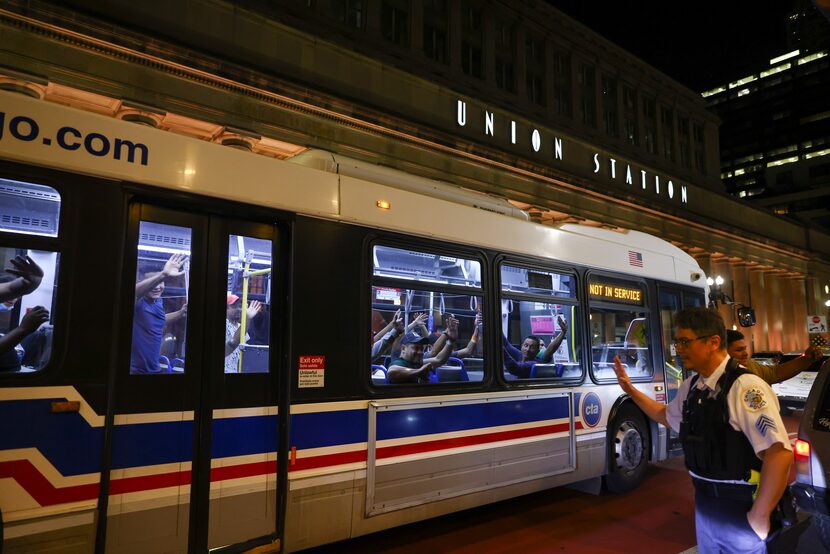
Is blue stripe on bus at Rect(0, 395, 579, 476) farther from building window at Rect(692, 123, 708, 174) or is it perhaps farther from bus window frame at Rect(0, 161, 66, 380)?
building window at Rect(692, 123, 708, 174)

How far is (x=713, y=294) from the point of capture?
853 centimetres

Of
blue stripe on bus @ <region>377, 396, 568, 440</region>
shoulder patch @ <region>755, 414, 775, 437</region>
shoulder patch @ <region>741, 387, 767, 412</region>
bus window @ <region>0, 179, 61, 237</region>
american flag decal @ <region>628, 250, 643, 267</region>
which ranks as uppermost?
american flag decal @ <region>628, 250, 643, 267</region>

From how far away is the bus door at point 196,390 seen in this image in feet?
11.0

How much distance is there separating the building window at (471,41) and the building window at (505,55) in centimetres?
170

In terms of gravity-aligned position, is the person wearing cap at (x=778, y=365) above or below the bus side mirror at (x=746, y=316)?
below

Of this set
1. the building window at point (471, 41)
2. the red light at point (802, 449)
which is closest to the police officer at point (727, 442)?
the red light at point (802, 449)

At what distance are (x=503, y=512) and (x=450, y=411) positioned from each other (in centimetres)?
190

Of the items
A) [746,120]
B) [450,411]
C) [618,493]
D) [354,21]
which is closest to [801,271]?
[354,21]

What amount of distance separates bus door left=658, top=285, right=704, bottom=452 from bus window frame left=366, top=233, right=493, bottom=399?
11.1 ft

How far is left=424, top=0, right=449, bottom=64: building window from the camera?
21.3 metres

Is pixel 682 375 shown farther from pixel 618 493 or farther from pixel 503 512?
pixel 503 512

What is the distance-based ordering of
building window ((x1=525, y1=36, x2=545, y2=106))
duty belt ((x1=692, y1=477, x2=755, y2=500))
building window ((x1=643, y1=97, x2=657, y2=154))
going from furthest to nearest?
1. building window ((x1=643, y1=97, x2=657, y2=154))
2. building window ((x1=525, y1=36, x2=545, y2=106))
3. duty belt ((x1=692, y1=477, x2=755, y2=500))

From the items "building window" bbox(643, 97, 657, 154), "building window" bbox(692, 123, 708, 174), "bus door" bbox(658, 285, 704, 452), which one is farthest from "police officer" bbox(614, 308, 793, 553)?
"building window" bbox(692, 123, 708, 174)

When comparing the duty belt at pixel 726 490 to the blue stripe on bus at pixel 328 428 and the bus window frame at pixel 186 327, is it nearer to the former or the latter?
the blue stripe on bus at pixel 328 428
